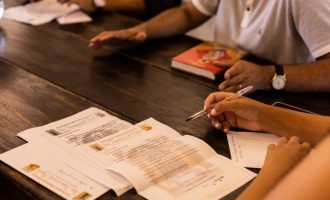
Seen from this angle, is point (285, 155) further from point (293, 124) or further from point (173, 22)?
point (173, 22)

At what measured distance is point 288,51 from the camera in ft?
6.17

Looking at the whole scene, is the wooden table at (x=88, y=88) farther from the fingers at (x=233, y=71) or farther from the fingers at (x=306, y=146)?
the fingers at (x=306, y=146)

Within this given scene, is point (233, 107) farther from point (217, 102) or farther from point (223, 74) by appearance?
A: point (223, 74)

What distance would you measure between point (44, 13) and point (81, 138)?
3.89ft

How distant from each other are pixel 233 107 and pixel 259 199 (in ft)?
1.34

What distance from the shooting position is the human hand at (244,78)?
5.23ft

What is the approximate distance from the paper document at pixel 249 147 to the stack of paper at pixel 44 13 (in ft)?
3.82

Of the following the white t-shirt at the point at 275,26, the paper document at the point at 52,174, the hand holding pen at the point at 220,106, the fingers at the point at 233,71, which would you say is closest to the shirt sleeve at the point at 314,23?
the white t-shirt at the point at 275,26

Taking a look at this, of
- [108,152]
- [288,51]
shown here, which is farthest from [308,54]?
[108,152]

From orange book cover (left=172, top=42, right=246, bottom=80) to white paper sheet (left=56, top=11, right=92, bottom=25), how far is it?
64cm

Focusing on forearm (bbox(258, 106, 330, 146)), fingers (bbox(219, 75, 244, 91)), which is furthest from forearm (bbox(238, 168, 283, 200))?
fingers (bbox(219, 75, 244, 91))

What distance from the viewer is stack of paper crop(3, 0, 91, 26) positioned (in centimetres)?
225

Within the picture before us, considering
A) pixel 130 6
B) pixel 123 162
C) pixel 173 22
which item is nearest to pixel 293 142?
pixel 123 162

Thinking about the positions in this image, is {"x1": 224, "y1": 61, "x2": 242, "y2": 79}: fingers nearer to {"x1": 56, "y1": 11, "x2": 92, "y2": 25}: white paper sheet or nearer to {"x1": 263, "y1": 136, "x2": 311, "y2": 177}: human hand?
{"x1": 263, "y1": 136, "x2": 311, "y2": 177}: human hand
